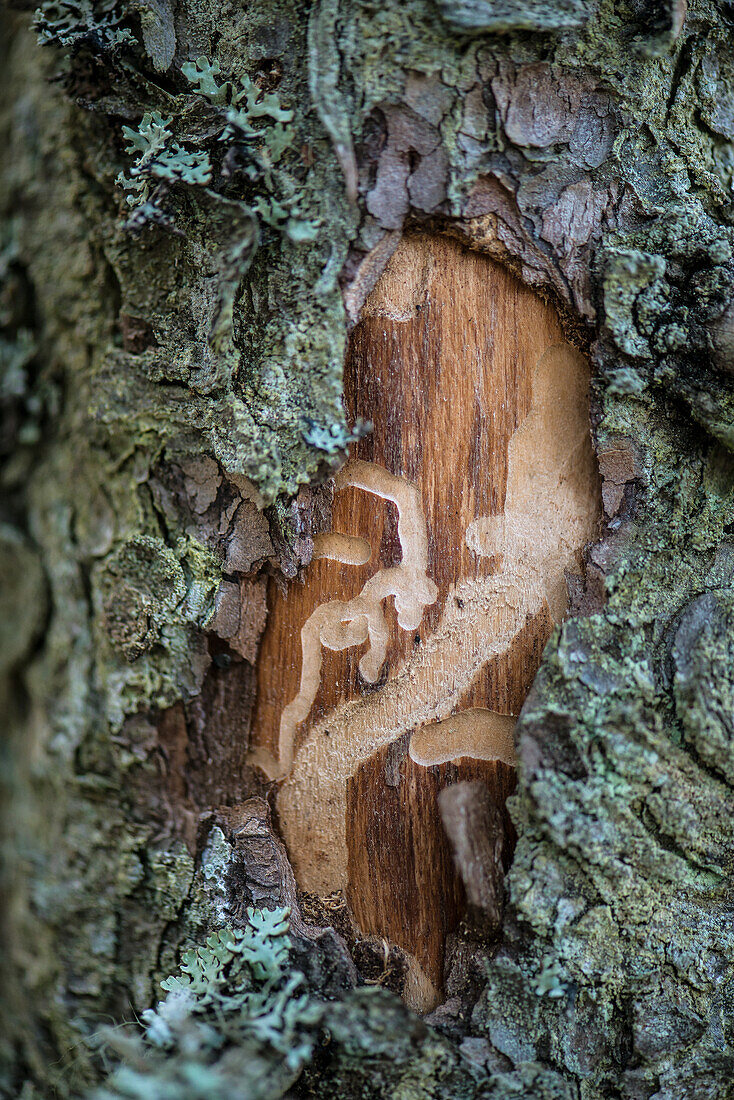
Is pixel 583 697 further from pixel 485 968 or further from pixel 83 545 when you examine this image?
pixel 83 545

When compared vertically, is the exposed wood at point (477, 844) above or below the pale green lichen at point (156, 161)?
below

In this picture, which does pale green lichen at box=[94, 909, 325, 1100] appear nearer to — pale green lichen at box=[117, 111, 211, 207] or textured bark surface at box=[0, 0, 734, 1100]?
textured bark surface at box=[0, 0, 734, 1100]

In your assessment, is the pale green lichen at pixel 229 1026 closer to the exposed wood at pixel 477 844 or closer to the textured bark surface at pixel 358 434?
the textured bark surface at pixel 358 434

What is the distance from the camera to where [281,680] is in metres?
1.41

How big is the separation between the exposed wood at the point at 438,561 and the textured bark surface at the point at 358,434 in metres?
0.06

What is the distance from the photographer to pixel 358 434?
127cm

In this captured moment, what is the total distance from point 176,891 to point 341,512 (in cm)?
78

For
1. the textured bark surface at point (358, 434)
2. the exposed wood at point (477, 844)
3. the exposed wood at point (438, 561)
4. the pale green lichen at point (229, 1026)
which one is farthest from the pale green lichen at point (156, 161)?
the pale green lichen at point (229, 1026)

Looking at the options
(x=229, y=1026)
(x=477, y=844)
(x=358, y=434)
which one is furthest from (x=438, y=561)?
(x=229, y=1026)

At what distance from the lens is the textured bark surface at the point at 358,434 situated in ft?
4.02

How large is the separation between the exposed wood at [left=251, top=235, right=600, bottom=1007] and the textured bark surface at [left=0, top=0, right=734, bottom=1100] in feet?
0.20

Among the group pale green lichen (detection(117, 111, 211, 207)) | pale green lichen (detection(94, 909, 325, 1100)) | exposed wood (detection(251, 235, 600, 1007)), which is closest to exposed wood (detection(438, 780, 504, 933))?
exposed wood (detection(251, 235, 600, 1007))

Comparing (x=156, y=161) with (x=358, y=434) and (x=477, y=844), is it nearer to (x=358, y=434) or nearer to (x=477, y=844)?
(x=358, y=434)

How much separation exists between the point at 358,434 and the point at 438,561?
28 cm
